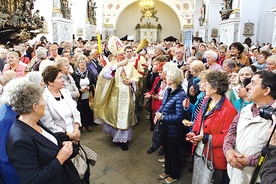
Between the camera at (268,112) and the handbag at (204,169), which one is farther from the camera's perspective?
the handbag at (204,169)

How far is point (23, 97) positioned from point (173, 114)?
1813 mm

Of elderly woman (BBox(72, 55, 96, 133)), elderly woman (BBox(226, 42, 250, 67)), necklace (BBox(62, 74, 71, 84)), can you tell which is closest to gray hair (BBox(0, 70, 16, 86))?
necklace (BBox(62, 74, 71, 84))

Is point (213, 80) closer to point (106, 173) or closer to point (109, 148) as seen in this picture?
point (106, 173)

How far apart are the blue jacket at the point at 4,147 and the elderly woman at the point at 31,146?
4cm

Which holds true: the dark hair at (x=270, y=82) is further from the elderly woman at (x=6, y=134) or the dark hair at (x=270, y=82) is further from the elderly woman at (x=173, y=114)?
the elderly woman at (x=6, y=134)

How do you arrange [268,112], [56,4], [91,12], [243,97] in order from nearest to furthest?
[268,112] → [243,97] → [56,4] → [91,12]

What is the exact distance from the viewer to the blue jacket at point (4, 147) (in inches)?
61.2

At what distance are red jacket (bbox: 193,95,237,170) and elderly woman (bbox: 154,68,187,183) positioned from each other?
1.98ft

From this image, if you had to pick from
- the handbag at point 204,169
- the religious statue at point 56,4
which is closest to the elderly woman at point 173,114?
the handbag at point 204,169

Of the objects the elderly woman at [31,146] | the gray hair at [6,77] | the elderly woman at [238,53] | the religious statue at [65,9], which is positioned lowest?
the elderly woman at [31,146]

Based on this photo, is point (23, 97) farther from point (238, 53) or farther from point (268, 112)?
point (238, 53)

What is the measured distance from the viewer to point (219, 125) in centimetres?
222

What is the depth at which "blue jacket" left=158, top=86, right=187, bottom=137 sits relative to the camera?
286 centimetres

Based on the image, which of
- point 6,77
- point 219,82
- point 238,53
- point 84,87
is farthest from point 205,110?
point 238,53
